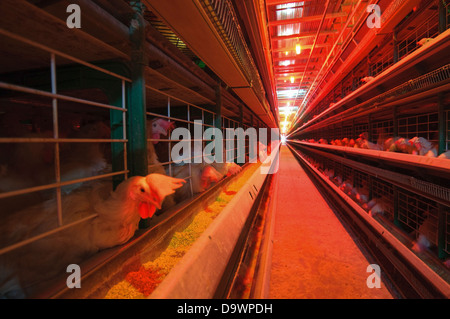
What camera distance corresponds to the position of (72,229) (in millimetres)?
964

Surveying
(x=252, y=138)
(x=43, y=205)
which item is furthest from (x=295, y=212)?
(x=252, y=138)

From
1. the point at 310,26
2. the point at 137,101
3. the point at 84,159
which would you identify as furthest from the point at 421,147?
the point at 310,26

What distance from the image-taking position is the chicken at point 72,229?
824mm

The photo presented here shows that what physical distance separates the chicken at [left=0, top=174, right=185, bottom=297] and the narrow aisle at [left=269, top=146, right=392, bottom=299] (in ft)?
3.16

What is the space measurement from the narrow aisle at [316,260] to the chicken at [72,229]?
962 mm

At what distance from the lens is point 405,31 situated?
6.18 ft

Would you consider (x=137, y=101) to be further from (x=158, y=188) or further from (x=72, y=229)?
(x=72, y=229)

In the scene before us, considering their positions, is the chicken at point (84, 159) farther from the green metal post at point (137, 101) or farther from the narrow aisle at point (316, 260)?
the narrow aisle at point (316, 260)

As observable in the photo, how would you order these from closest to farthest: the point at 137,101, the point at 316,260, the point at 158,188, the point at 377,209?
the point at 158,188 < the point at 137,101 < the point at 316,260 < the point at 377,209

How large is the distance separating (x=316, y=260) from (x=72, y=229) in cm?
163

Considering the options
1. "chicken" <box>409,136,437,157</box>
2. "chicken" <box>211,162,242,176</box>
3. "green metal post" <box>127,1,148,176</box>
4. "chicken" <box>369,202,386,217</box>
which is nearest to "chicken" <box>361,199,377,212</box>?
"chicken" <box>369,202,386,217</box>

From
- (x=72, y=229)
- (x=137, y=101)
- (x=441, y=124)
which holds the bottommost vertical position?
(x=72, y=229)
